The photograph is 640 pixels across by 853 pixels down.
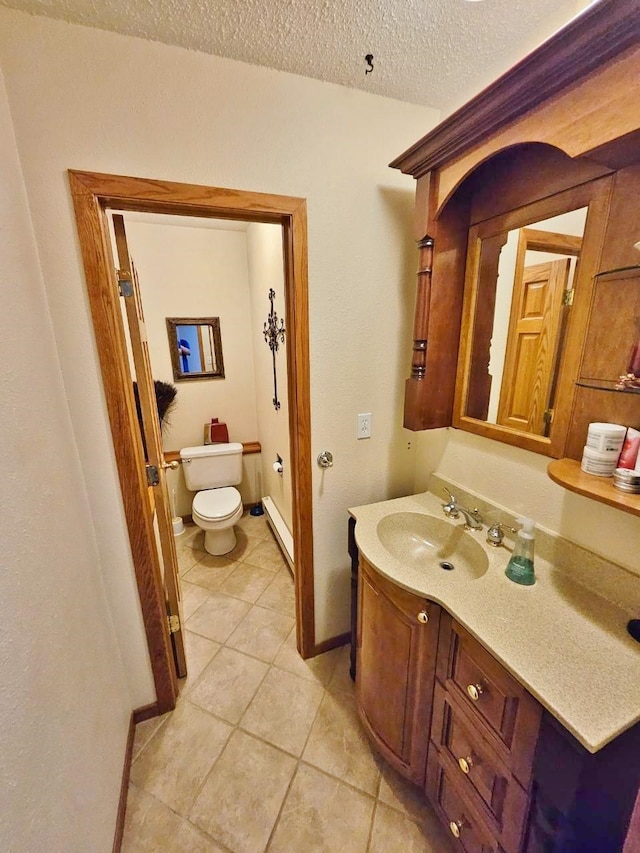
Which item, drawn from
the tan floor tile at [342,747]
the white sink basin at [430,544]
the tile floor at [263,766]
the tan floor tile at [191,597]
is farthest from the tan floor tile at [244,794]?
the white sink basin at [430,544]

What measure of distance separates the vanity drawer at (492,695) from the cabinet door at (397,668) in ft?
0.18

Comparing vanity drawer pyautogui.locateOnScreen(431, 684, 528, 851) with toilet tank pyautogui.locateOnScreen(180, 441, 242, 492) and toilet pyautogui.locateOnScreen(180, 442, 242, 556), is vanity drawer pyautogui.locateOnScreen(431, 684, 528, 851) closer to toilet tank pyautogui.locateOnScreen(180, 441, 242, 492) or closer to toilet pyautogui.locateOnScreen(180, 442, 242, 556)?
toilet pyautogui.locateOnScreen(180, 442, 242, 556)

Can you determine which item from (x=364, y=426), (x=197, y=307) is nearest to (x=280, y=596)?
(x=364, y=426)

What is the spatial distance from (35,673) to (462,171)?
1733mm

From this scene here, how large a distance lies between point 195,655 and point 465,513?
1560 mm

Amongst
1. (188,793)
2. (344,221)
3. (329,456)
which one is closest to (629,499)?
(329,456)

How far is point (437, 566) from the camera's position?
4.24 ft

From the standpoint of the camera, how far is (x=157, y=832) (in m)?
1.10

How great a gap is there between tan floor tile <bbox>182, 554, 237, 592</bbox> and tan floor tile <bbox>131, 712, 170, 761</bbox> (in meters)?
0.76

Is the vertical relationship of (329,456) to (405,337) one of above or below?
below

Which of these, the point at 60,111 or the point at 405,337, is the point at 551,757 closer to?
the point at 405,337

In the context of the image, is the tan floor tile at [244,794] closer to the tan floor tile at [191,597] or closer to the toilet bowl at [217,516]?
the tan floor tile at [191,597]

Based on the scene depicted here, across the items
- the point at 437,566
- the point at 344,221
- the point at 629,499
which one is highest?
the point at 344,221

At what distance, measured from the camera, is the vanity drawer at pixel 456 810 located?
0.86 meters
